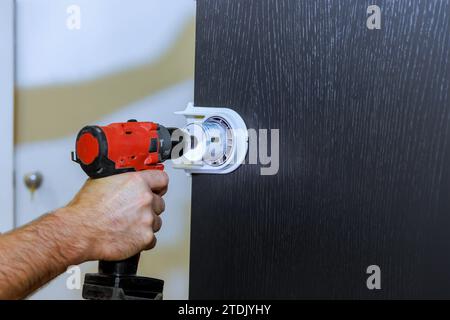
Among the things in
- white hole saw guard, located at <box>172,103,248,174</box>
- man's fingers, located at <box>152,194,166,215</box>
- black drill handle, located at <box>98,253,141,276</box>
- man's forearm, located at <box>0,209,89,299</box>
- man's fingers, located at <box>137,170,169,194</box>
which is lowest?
black drill handle, located at <box>98,253,141,276</box>

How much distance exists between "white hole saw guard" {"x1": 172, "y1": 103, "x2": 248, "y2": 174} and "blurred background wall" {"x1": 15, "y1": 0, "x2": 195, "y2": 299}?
46cm

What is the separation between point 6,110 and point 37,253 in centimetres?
74

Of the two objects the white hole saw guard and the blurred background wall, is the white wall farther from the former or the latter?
the white hole saw guard

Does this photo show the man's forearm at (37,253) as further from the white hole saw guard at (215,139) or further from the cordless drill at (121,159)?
the white hole saw guard at (215,139)

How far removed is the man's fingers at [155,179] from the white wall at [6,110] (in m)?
0.70

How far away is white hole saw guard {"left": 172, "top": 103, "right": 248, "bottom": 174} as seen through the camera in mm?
734

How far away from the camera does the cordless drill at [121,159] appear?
2.17ft

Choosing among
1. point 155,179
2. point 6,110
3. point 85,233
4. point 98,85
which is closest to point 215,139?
point 155,179

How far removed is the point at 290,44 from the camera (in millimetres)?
703

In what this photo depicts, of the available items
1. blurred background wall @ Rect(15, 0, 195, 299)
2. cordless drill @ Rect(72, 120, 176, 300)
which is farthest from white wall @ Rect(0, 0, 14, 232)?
cordless drill @ Rect(72, 120, 176, 300)

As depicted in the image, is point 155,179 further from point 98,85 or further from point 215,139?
point 98,85

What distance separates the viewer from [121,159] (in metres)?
0.69
